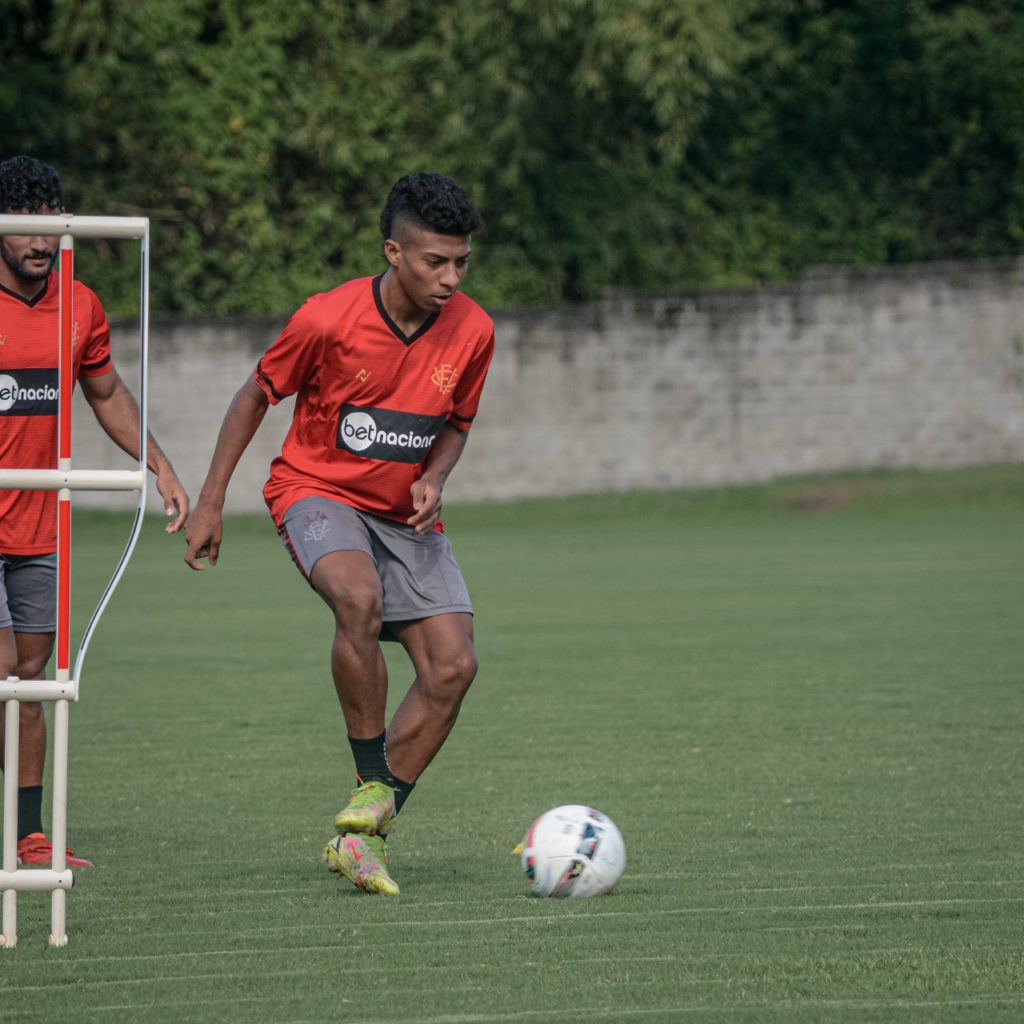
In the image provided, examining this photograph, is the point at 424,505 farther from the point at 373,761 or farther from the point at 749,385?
the point at 749,385

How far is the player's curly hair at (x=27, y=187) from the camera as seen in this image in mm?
6312

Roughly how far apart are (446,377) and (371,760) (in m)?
1.28

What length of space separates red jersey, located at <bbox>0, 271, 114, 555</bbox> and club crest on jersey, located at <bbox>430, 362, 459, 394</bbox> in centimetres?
125

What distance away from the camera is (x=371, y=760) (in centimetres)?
609

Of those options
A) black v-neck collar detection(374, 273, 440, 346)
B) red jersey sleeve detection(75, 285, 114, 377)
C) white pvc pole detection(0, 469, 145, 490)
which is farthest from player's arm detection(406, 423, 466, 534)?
white pvc pole detection(0, 469, 145, 490)

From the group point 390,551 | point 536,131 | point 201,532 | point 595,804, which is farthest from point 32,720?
point 536,131

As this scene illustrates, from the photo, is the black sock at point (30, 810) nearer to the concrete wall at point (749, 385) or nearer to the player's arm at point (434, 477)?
the player's arm at point (434, 477)

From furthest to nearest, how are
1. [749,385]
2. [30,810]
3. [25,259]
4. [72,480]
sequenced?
[749,385] < [30,810] < [25,259] < [72,480]

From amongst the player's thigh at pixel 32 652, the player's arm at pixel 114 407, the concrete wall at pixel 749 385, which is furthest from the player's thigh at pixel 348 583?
the concrete wall at pixel 749 385

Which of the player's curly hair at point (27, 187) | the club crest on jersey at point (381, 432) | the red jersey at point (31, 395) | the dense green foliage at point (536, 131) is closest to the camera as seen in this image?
the club crest on jersey at point (381, 432)

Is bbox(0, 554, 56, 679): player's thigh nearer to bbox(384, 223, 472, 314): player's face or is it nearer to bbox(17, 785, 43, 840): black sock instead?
bbox(17, 785, 43, 840): black sock

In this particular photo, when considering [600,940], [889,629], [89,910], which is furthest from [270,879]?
[889,629]

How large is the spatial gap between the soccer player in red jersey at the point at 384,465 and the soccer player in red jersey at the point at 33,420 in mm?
452

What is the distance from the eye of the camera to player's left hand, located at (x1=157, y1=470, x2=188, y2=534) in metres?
5.77
